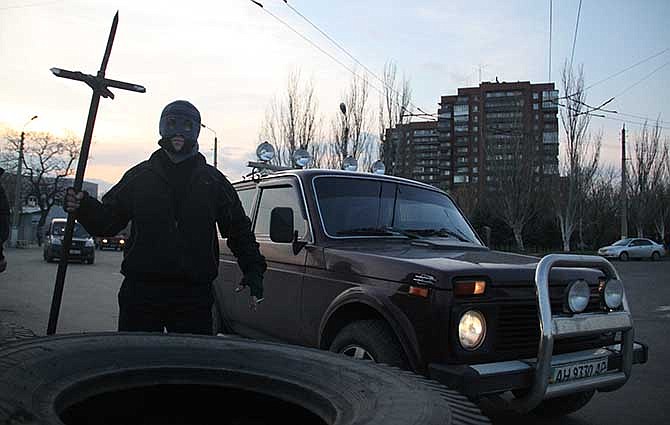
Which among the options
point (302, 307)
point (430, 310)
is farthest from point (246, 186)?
point (430, 310)

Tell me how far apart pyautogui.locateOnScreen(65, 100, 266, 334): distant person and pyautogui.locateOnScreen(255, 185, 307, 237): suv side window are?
108 cm

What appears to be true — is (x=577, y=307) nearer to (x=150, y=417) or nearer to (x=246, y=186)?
(x=150, y=417)

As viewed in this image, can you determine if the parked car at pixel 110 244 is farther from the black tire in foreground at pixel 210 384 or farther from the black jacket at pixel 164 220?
the black tire in foreground at pixel 210 384

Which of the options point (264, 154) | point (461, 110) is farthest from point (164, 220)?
point (461, 110)

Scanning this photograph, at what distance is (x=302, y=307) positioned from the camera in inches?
166

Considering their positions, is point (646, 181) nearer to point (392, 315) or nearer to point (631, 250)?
point (631, 250)

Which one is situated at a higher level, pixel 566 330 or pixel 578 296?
pixel 578 296

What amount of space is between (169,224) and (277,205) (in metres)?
1.88

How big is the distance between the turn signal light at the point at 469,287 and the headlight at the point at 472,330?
0.36 ft

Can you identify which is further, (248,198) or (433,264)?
(248,198)

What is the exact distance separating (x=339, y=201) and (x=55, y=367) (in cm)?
291

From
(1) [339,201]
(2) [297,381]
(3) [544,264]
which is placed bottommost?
(2) [297,381]

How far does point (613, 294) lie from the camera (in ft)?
12.3

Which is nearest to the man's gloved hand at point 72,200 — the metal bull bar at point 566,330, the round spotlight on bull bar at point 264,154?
the metal bull bar at point 566,330
